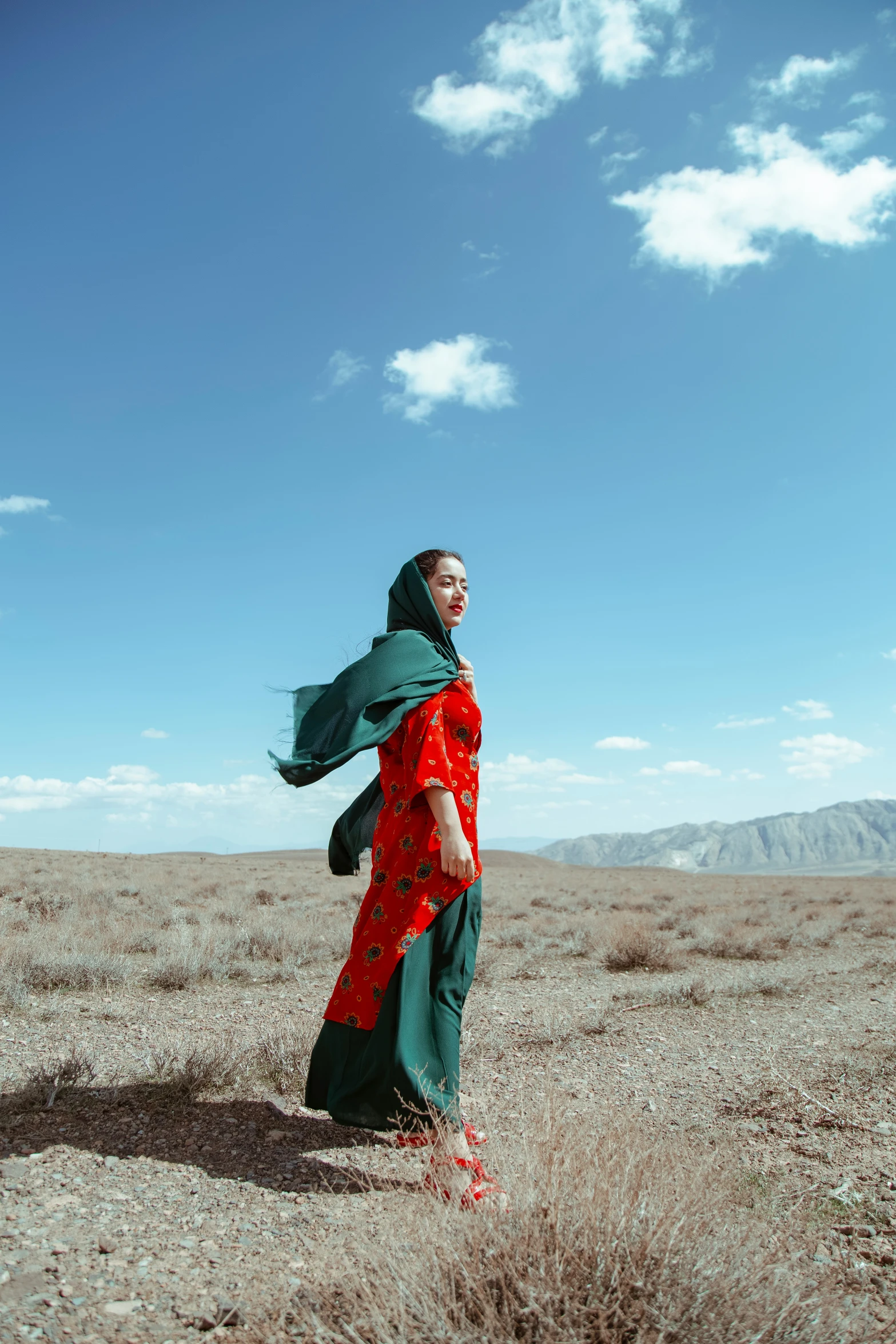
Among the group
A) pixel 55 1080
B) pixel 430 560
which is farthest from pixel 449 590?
pixel 55 1080

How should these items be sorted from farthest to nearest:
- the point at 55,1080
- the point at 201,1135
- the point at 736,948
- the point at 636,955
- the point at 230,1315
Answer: the point at 736,948 → the point at 636,955 → the point at 55,1080 → the point at 201,1135 → the point at 230,1315

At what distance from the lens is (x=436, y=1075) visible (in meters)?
2.96

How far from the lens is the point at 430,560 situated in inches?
139

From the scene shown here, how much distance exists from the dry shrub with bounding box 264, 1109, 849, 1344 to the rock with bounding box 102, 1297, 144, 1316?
0.38 m

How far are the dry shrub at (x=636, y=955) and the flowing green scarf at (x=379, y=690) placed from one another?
20.7ft

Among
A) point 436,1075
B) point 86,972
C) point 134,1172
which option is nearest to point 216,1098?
point 134,1172

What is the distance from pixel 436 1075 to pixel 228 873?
77.6ft

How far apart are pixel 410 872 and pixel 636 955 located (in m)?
6.65

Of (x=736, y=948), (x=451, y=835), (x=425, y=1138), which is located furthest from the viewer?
(x=736, y=948)

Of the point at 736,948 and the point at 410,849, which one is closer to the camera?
the point at 410,849

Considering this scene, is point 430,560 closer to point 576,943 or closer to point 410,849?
point 410,849

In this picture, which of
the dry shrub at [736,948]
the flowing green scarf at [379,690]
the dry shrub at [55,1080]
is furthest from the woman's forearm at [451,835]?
the dry shrub at [736,948]

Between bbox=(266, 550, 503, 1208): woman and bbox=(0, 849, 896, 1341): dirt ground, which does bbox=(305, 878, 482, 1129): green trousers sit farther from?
bbox=(0, 849, 896, 1341): dirt ground

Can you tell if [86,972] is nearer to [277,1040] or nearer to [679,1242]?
[277,1040]
